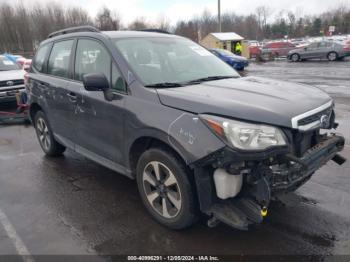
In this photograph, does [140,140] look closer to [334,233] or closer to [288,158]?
[288,158]

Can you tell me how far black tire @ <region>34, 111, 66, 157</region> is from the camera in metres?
5.54

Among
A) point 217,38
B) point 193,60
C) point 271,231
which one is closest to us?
point 271,231

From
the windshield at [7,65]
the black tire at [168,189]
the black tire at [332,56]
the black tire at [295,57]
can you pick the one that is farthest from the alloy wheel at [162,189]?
the black tire at [295,57]

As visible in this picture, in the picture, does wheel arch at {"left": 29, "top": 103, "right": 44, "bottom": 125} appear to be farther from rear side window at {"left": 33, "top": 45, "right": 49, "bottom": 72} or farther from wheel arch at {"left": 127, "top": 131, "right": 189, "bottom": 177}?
wheel arch at {"left": 127, "top": 131, "right": 189, "bottom": 177}

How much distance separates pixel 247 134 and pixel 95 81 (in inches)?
66.2

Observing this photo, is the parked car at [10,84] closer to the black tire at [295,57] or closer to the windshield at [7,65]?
the windshield at [7,65]

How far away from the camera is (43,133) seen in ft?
19.0

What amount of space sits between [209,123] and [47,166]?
353 cm

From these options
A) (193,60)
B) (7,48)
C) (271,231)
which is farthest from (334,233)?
(7,48)

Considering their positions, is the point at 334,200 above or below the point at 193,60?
below

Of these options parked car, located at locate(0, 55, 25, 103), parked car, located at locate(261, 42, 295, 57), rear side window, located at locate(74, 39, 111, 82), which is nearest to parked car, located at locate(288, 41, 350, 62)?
parked car, located at locate(261, 42, 295, 57)

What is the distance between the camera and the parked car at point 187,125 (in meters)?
2.81

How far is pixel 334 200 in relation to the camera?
393 centimetres

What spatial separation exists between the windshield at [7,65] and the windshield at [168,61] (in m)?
8.22
